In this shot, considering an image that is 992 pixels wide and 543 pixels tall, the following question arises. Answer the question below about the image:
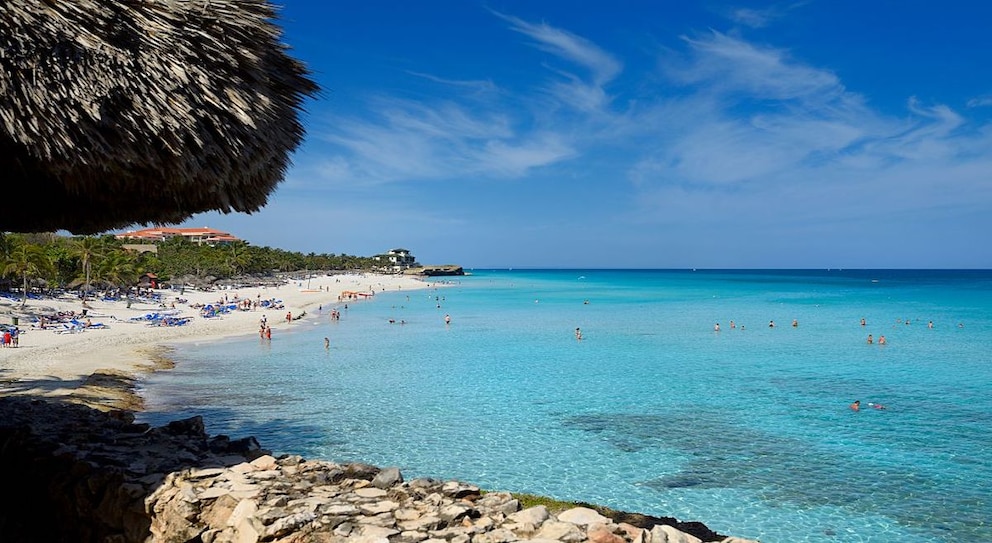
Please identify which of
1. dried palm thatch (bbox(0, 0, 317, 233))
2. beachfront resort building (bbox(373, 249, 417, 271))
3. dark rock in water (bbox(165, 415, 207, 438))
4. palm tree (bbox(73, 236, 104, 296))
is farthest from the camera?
beachfront resort building (bbox(373, 249, 417, 271))

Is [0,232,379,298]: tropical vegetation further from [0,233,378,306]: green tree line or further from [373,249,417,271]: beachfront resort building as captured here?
[373,249,417,271]: beachfront resort building

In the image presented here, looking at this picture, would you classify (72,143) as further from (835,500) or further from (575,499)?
(835,500)

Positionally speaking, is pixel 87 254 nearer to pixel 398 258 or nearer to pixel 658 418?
pixel 658 418

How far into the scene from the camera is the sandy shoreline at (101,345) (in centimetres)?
1575

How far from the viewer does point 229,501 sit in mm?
5273

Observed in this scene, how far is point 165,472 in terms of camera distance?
229 inches

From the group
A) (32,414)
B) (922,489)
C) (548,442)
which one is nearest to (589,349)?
(548,442)

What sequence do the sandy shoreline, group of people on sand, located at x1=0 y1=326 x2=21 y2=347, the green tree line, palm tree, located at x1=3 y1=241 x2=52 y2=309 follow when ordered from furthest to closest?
the green tree line → palm tree, located at x1=3 y1=241 x2=52 y2=309 → group of people on sand, located at x1=0 y1=326 x2=21 y2=347 → the sandy shoreline

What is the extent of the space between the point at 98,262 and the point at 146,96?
53.6m

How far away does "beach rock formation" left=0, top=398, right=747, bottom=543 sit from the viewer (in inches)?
189

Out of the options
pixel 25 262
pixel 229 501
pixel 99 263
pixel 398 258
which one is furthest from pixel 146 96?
pixel 398 258

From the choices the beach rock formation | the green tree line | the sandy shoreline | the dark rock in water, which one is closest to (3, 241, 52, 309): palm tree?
the green tree line

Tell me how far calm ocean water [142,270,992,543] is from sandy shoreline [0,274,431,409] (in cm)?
134

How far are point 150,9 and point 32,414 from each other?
6205 millimetres
